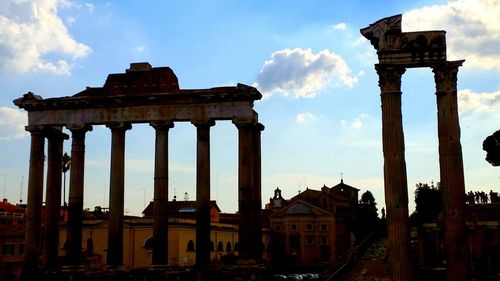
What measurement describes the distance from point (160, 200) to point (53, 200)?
6280 mm

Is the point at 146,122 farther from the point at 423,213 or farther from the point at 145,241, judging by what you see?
the point at 423,213

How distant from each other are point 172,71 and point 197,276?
10.7 meters

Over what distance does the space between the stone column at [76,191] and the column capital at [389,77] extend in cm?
1735

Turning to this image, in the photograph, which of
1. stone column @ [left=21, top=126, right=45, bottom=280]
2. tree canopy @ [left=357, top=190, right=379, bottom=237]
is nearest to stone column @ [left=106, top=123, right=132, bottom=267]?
stone column @ [left=21, top=126, right=45, bottom=280]

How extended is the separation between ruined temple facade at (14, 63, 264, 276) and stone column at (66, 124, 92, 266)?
50 millimetres

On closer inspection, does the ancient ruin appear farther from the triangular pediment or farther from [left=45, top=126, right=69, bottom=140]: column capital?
the triangular pediment

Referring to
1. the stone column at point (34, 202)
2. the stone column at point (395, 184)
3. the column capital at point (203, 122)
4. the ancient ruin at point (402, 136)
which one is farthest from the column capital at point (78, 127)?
the stone column at point (395, 184)

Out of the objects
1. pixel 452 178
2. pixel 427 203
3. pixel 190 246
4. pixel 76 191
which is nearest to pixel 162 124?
pixel 76 191

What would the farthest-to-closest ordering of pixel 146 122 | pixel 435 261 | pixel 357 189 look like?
pixel 357 189 < pixel 435 261 < pixel 146 122

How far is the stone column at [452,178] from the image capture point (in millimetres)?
19516

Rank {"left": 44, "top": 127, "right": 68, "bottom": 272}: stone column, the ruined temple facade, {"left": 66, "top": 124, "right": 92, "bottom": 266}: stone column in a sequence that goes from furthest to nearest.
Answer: {"left": 44, "top": 127, "right": 68, "bottom": 272}: stone column → {"left": 66, "top": 124, "right": 92, "bottom": 266}: stone column → the ruined temple facade

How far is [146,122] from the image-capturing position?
31078 millimetres

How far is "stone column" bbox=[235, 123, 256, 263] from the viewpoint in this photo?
29172mm

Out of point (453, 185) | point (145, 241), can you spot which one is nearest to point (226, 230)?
point (145, 241)
